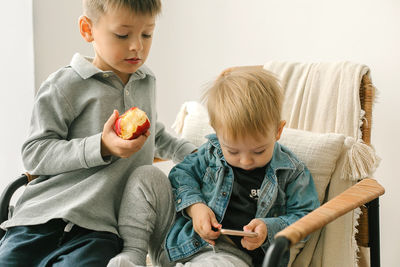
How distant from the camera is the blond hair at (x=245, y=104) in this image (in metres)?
1.08

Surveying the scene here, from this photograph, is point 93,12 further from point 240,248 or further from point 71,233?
point 240,248

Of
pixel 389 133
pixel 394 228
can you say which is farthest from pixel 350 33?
pixel 394 228

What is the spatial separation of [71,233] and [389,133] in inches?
45.6

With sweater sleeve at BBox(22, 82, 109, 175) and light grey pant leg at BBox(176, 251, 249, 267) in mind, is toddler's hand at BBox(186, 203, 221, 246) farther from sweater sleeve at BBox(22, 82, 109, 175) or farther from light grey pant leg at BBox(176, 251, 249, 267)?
sweater sleeve at BBox(22, 82, 109, 175)

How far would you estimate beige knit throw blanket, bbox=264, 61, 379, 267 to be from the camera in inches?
48.8

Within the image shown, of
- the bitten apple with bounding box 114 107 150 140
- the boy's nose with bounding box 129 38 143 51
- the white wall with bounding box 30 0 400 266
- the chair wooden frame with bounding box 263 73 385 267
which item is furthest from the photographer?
the white wall with bounding box 30 0 400 266

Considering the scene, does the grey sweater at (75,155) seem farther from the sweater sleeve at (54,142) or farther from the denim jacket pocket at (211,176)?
the denim jacket pocket at (211,176)

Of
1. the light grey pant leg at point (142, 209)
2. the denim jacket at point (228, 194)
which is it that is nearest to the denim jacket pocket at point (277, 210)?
the denim jacket at point (228, 194)

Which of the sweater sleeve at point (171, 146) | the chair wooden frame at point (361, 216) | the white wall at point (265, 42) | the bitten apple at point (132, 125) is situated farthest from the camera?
the white wall at point (265, 42)

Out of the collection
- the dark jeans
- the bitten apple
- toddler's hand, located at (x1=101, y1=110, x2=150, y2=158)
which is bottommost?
the dark jeans

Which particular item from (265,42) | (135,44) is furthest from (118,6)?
(265,42)

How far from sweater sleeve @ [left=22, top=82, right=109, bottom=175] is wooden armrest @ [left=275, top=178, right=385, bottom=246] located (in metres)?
0.46

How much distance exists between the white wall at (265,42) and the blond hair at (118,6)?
0.39m

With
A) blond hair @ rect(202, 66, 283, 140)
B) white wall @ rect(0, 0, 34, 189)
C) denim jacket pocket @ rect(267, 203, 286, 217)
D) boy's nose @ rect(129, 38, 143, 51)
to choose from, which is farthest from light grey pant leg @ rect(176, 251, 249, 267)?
white wall @ rect(0, 0, 34, 189)
